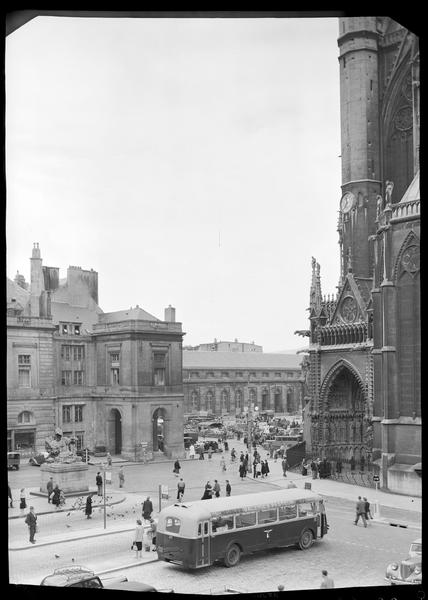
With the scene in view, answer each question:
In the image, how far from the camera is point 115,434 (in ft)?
116

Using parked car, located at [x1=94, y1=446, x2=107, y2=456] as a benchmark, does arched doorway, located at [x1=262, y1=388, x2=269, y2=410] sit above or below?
above

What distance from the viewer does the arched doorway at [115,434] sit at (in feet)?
114

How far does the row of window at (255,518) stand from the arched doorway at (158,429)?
15.4 metres

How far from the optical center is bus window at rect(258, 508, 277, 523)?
19.9 metres

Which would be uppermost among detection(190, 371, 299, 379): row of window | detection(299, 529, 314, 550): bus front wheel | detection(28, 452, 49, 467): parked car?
detection(190, 371, 299, 379): row of window

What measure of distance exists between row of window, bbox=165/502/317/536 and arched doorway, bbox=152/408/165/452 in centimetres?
1544

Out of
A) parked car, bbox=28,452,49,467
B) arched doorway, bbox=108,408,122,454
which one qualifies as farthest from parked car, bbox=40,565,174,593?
arched doorway, bbox=108,408,122,454

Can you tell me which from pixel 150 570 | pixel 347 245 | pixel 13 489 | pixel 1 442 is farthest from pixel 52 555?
pixel 347 245

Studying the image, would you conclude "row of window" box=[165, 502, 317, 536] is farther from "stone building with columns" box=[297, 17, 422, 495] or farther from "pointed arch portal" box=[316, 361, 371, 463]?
"pointed arch portal" box=[316, 361, 371, 463]

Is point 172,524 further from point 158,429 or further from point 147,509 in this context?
point 158,429

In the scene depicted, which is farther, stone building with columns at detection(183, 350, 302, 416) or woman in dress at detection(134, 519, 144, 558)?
stone building with columns at detection(183, 350, 302, 416)

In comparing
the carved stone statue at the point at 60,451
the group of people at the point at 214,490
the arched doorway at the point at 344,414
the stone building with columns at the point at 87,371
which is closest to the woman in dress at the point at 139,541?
the group of people at the point at 214,490

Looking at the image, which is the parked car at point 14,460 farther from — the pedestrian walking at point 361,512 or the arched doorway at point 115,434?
the pedestrian walking at point 361,512

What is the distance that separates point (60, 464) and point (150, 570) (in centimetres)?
1080
